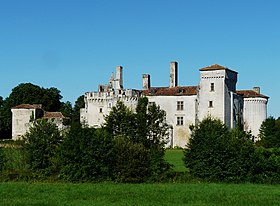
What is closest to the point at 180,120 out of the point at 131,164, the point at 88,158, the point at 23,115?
the point at 23,115

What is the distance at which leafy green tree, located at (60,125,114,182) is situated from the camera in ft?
95.9

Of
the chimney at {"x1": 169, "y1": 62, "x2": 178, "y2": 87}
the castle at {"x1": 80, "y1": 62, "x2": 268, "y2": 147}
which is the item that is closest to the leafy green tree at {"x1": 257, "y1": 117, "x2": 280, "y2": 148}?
the castle at {"x1": 80, "y1": 62, "x2": 268, "y2": 147}

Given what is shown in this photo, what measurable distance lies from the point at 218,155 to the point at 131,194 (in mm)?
8694

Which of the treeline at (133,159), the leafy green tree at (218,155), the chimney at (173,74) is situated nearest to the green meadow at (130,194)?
the treeline at (133,159)

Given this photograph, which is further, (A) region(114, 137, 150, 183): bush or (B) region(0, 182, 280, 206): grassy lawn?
(A) region(114, 137, 150, 183): bush

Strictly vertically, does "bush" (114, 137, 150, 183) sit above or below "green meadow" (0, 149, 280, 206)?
above

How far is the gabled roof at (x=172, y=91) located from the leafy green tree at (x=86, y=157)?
117ft

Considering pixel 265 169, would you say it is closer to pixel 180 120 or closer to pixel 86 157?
pixel 86 157

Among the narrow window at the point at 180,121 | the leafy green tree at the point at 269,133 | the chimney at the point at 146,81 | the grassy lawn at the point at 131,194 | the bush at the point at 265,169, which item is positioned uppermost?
the chimney at the point at 146,81

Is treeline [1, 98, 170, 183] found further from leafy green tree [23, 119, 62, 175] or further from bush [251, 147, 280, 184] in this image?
bush [251, 147, 280, 184]

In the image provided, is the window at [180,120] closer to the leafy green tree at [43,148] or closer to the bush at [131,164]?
the leafy green tree at [43,148]

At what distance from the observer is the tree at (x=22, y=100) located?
91.1 metres

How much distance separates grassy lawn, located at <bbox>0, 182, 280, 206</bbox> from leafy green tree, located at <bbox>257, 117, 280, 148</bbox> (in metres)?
34.5

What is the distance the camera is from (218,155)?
99.2ft
